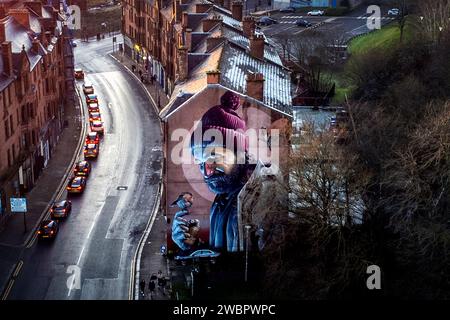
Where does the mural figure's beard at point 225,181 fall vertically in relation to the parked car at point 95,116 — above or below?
below

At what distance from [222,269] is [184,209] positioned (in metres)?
4.94

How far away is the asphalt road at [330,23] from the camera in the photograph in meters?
106

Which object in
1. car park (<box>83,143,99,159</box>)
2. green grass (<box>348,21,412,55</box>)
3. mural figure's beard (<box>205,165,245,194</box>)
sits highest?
green grass (<box>348,21,412,55</box>)

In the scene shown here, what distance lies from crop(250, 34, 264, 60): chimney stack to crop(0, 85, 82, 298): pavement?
64.7ft

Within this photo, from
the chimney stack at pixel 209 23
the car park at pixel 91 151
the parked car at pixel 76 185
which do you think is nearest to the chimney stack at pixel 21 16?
the car park at pixel 91 151

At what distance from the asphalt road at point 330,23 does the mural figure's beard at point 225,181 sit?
51.1 meters

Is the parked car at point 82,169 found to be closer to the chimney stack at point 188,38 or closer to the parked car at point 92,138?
the parked car at point 92,138

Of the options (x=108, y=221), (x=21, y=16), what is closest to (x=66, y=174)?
(x=108, y=221)

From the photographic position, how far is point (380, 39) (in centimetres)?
9700

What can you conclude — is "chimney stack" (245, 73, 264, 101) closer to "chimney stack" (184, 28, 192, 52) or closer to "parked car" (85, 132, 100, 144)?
"chimney stack" (184, 28, 192, 52)

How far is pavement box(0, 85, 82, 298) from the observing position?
175ft

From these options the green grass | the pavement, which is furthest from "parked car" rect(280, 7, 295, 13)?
the pavement

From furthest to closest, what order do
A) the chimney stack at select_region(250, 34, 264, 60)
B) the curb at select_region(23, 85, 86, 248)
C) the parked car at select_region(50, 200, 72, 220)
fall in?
1. the chimney stack at select_region(250, 34, 264, 60)
2. the parked car at select_region(50, 200, 72, 220)
3. the curb at select_region(23, 85, 86, 248)

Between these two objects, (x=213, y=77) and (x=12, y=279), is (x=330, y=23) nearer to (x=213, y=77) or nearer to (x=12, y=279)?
(x=213, y=77)
